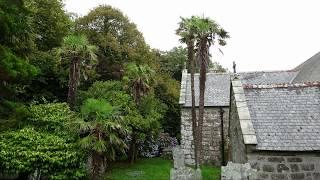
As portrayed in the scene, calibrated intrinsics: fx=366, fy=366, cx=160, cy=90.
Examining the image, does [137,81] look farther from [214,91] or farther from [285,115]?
[285,115]

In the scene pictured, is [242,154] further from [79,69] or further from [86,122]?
[79,69]

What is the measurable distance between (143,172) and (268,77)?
1202 centimetres

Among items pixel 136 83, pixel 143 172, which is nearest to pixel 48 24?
pixel 136 83

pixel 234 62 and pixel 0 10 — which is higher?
pixel 234 62

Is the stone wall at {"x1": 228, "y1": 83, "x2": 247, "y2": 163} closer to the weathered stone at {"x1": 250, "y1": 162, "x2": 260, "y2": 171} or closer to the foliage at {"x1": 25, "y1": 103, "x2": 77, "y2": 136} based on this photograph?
the weathered stone at {"x1": 250, "y1": 162, "x2": 260, "y2": 171}

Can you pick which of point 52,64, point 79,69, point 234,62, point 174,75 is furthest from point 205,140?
point 174,75

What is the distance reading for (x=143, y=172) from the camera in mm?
22922

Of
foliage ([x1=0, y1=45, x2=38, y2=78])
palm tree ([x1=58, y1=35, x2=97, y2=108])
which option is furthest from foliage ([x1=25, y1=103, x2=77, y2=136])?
foliage ([x1=0, y1=45, x2=38, y2=78])

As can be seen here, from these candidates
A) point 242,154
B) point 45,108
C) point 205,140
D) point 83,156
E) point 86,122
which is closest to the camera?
point 242,154

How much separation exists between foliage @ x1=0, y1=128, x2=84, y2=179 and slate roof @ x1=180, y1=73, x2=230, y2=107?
38.1 feet

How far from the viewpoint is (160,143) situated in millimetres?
34844

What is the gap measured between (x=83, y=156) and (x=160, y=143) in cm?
1802

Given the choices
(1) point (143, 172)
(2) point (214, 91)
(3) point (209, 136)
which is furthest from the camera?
(2) point (214, 91)

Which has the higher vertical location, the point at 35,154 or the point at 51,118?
the point at 51,118
